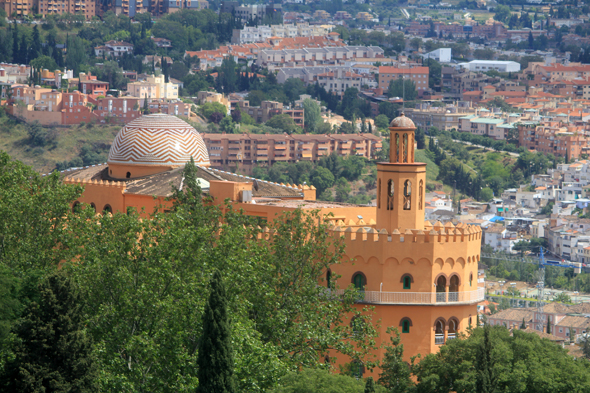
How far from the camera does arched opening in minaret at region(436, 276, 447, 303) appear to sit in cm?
3017

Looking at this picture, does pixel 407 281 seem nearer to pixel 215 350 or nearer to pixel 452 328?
pixel 452 328

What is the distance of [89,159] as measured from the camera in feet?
396

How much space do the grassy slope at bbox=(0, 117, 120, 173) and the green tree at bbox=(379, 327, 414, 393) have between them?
314 feet

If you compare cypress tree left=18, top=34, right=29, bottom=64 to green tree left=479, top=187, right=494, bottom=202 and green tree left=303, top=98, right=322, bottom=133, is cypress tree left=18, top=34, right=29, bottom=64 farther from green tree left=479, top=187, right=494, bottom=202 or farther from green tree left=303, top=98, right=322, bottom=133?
green tree left=479, top=187, right=494, bottom=202

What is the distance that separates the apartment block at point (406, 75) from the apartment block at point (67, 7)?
48.8 m

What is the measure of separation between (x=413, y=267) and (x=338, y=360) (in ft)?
10.4

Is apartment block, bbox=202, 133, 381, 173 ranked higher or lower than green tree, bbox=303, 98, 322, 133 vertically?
lower

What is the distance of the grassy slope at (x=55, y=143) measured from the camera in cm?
12212

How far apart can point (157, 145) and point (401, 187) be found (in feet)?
37.5

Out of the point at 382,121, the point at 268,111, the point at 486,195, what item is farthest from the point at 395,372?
the point at 382,121

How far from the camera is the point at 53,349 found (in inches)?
893

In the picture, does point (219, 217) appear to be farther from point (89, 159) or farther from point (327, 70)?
point (327, 70)

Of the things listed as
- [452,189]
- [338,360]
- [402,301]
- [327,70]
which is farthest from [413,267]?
[327,70]

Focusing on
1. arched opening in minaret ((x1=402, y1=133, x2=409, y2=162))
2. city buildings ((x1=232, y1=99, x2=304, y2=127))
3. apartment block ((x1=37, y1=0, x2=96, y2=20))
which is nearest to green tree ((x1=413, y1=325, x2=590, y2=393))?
arched opening in minaret ((x1=402, y1=133, x2=409, y2=162))
